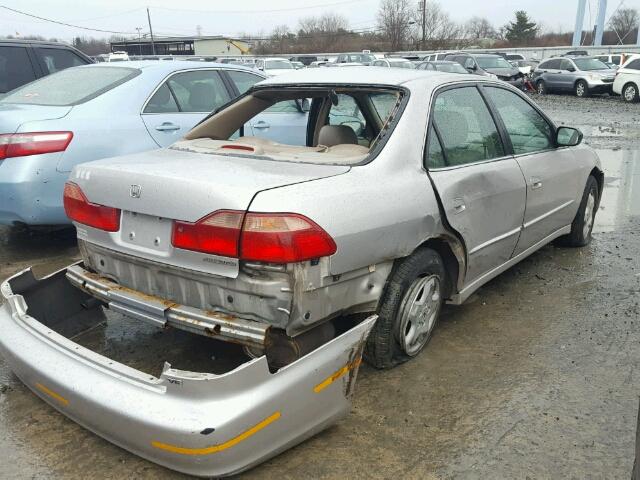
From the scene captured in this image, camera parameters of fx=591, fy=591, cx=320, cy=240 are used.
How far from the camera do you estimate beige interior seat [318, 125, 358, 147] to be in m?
3.53

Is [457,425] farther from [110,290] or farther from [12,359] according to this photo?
[12,359]

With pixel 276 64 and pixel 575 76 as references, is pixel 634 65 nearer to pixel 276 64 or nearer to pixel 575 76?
pixel 575 76

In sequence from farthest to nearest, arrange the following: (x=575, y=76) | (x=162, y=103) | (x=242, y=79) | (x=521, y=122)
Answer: (x=575, y=76) < (x=242, y=79) < (x=162, y=103) < (x=521, y=122)

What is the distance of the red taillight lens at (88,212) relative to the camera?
271 cm

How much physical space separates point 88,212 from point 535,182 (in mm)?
2815

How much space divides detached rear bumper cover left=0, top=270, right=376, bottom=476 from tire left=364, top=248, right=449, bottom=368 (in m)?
0.32

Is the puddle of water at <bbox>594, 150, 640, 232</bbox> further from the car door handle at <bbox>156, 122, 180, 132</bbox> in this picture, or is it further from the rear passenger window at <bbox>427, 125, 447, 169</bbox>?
the car door handle at <bbox>156, 122, 180, 132</bbox>

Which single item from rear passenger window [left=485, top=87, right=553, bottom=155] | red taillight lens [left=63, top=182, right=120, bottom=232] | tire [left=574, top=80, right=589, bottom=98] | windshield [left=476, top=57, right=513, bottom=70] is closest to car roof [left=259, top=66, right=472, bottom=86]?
rear passenger window [left=485, top=87, right=553, bottom=155]

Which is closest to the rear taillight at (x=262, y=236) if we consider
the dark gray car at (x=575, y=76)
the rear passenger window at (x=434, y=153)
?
the rear passenger window at (x=434, y=153)

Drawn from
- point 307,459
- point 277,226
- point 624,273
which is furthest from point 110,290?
point 624,273

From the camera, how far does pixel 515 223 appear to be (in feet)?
12.5

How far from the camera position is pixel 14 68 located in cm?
709

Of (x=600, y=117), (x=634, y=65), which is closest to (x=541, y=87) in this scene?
(x=634, y=65)

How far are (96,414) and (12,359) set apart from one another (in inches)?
25.1
